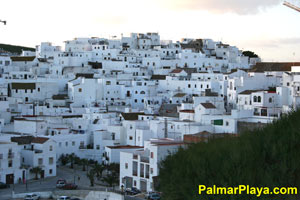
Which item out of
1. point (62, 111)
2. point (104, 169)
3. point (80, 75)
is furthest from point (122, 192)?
point (80, 75)

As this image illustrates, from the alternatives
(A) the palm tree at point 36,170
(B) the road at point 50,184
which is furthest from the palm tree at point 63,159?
(A) the palm tree at point 36,170

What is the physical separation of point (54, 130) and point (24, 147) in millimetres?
3371

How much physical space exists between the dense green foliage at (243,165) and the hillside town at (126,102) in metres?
4.87

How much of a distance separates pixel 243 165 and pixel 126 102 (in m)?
29.8

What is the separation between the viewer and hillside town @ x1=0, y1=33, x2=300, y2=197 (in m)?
28.8

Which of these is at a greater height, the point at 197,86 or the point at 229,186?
the point at 197,86

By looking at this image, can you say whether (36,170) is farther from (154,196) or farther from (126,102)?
(126,102)

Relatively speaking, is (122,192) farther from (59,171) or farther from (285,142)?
(285,142)

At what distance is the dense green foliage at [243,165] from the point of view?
13734 millimetres

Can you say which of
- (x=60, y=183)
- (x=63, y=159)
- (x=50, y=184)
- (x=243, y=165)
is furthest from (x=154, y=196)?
(x=63, y=159)

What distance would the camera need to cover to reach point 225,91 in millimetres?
41281

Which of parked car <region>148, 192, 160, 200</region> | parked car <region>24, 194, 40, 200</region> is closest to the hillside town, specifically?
parked car <region>148, 192, 160, 200</region>

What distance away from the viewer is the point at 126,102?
143ft

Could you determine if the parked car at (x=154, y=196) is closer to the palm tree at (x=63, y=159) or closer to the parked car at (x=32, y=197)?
the parked car at (x=32, y=197)
